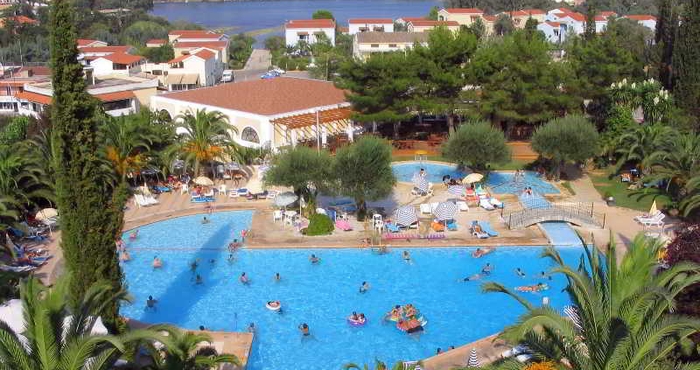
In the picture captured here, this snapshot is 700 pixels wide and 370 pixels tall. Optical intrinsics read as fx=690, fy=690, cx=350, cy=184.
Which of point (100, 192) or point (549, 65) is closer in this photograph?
point (100, 192)

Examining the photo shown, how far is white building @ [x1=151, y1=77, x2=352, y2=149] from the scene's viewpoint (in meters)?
36.9

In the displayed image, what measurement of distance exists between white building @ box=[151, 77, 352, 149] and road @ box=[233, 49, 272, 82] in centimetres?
3142

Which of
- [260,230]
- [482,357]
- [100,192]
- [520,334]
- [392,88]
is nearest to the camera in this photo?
[520,334]

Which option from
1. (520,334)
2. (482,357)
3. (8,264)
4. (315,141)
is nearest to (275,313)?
(482,357)

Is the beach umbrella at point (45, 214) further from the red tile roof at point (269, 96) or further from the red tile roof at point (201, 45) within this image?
the red tile roof at point (201, 45)

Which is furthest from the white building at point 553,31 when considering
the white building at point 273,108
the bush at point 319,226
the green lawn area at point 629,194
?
the bush at point 319,226

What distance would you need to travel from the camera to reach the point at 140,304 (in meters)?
21.1

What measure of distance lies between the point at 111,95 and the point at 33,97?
6.00 meters

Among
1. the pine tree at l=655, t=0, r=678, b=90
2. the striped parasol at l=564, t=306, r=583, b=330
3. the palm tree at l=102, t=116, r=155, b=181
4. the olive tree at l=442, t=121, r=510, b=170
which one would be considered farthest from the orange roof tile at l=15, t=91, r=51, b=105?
the striped parasol at l=564, t=306, r=583, b=330

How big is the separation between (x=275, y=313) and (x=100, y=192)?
7050 millimetres

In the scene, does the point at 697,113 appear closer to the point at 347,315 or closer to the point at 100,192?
the point at 347,315

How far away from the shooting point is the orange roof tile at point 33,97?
157ft

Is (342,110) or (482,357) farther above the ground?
(342,110)

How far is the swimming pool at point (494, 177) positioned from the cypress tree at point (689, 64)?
9386mm
